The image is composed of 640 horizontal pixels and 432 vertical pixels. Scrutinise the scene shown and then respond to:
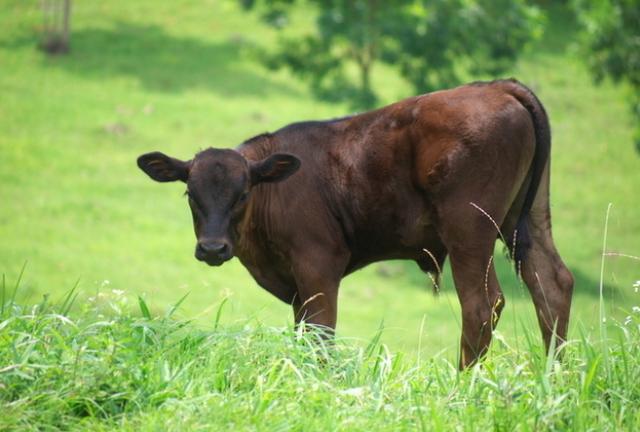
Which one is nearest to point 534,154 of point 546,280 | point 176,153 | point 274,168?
point 546,280

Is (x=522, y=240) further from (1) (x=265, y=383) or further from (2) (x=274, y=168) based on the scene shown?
(1) (x=265, y=383)

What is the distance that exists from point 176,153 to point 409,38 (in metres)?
6.89

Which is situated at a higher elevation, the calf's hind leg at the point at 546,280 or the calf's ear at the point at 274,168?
the calf's ear at the point at 274,168

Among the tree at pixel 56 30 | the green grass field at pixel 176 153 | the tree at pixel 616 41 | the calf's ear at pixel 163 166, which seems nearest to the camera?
the calf's ear at pixel 163 166

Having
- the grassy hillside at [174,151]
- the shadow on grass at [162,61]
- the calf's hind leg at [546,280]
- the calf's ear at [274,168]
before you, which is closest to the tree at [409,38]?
the grassy hillside at [174,151]

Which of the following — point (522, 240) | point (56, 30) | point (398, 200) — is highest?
point (398, 200)

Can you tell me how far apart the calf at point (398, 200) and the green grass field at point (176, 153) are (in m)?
6.87

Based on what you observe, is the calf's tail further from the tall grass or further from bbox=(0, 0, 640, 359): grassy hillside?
bbox=(0, 0, 640, 359): grassy hillside

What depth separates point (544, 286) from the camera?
819 centimetres

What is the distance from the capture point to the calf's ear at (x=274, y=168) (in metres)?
8.61

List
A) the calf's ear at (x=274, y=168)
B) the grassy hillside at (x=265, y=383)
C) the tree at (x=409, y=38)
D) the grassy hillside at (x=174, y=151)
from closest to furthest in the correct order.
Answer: the grassy hillside at (x=265, y=383) → the calf's ear at (x=274, y=168) → the grassy hillside at (x=174, y=151) → the tree at (x=409, y=38)

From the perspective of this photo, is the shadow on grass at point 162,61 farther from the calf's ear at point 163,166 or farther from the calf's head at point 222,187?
the calf's head at point 222,187

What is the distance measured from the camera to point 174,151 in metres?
28.0

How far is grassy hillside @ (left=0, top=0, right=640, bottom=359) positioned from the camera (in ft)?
69.9
